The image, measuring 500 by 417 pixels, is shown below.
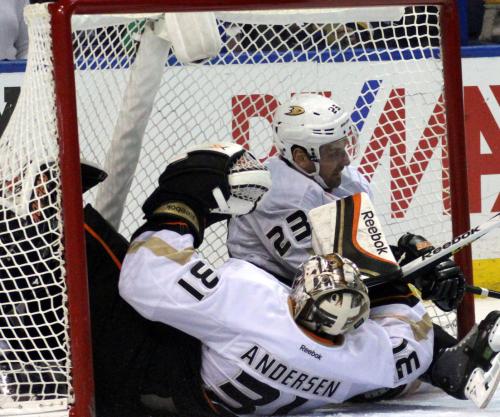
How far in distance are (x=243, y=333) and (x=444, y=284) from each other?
570mm

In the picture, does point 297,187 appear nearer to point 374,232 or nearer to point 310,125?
point 310,125

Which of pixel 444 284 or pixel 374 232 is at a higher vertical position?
pixel 374 232

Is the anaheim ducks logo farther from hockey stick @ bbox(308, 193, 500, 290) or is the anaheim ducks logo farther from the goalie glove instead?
the goalie glove

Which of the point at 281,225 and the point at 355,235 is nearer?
the point at 355,235

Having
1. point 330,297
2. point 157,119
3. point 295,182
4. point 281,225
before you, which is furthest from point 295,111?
point 330,297

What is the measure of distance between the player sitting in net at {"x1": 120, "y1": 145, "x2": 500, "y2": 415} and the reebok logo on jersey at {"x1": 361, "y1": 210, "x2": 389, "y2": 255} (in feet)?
0.58

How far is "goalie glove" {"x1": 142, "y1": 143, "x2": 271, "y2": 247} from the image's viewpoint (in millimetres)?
2537

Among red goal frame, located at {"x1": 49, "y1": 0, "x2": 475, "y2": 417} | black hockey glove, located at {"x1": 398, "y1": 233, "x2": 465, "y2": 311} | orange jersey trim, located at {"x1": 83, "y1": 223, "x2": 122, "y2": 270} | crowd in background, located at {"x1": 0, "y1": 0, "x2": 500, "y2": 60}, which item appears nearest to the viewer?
red goal frame, located at {"x1": 49, "y1": 0, "x2": 475, "y2": 417}

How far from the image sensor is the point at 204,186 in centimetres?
254

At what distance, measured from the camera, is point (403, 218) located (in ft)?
11.2

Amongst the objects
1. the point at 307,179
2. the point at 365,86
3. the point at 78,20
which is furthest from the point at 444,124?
the point at 78,20

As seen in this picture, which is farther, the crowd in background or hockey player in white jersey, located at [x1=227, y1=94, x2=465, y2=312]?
the crowd in background

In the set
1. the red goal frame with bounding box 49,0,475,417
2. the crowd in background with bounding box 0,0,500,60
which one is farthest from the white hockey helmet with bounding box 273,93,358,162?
the crowd in background with bounding box 0,0,500,60

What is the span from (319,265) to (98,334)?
0.48 m
